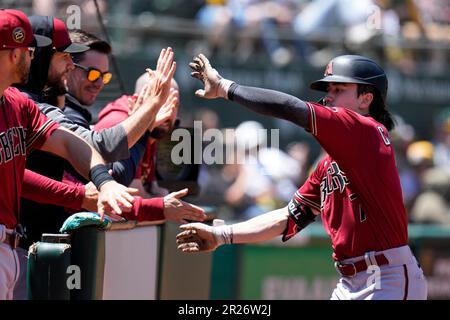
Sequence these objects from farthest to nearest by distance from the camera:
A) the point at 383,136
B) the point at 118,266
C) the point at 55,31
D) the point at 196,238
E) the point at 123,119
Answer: the point at 123,119 → the point at 118,266 → the point at 55,31 → the point at 196,238 → the point at 383,136

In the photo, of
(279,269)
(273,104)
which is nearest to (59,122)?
(273,104)

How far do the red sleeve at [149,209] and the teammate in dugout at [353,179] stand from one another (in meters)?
0.26

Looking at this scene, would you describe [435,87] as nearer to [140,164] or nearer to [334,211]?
[140,164]

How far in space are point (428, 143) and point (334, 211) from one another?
851cm

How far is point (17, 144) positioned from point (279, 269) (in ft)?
19.4

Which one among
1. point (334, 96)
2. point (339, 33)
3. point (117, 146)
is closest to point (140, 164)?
point (117, 146)

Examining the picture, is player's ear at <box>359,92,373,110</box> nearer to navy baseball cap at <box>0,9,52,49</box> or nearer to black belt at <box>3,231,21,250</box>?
navy baseball cap at <box>0,9,52,49</box>

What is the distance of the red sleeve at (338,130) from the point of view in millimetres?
4641

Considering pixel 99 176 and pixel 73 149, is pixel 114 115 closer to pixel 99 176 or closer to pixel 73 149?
pixel 73 149

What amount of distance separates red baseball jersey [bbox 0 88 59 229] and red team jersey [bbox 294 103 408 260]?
4.44ft

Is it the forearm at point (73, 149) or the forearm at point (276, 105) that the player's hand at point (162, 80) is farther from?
the forearm at point (276, 105)

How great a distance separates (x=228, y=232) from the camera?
17.5 ft

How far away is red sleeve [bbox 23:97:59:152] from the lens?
15.9ft

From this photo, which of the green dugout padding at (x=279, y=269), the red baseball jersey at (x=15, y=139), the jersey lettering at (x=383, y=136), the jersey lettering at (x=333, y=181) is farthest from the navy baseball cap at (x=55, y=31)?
the green dugout padding at (x=279, y=269)
